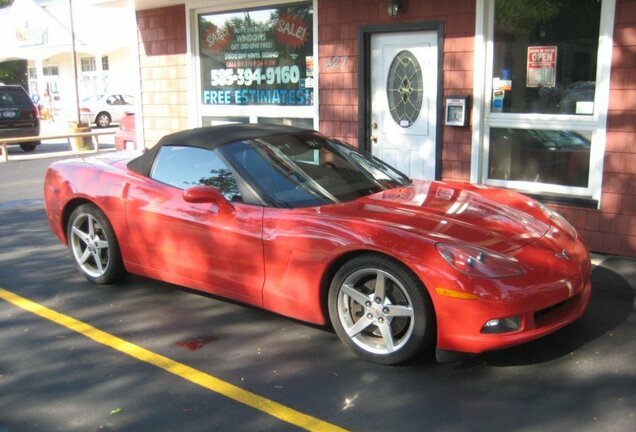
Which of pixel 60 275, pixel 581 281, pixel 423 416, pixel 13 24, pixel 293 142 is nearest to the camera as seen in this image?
pixel 423 416

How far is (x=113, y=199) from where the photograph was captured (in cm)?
521

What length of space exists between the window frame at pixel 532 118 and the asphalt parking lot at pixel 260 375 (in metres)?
1.60

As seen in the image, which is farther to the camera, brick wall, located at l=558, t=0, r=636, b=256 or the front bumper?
brick wall, located at l=558, t=0, r=636, b=256

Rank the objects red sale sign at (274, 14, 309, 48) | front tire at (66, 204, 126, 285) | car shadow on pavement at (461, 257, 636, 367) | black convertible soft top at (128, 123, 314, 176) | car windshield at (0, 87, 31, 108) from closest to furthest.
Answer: car shadow on pavement at (461, 257, 636, 367) → black convertible soft top at (128, 123, 314, 176) → front tire at (66, 204, 126, 285) → red sale sign at (274, 14, 309, 48) → car windshield at (0, 87, 31, 108)

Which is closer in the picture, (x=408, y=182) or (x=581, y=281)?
(x=581, y=281)

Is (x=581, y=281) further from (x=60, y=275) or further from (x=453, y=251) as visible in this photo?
(x=60, y=275)

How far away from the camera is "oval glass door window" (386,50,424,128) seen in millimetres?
7750

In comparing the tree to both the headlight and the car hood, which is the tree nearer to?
the car hood

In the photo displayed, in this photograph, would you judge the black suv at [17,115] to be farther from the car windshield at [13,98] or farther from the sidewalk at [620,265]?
the sidewalk at [620,265]

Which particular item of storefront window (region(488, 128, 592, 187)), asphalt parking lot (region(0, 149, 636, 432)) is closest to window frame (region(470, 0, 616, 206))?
storefront window (region(488, 128, 592, 187))

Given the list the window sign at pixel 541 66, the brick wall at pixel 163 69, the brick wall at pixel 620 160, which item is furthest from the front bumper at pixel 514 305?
the brick wall at pixel 163 69

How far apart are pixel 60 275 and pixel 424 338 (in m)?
3.73

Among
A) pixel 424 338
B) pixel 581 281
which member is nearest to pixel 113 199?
pixel 424 338

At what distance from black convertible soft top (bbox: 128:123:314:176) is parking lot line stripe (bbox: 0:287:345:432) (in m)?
1.28
